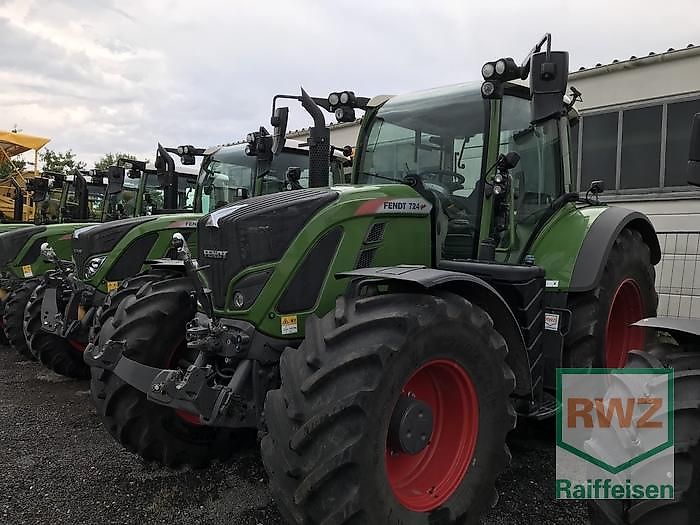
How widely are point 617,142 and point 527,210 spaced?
5059 millimetres

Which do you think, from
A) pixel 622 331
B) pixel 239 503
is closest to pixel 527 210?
pixel 622 331

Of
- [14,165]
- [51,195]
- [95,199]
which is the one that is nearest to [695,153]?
[95,199]

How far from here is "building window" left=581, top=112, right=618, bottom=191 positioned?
842cm

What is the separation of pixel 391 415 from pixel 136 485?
1946mm

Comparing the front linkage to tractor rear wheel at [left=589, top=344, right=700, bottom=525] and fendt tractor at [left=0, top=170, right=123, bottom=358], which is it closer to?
tractor rear wheel at [left=589, top=344, right=700, bottom=525]

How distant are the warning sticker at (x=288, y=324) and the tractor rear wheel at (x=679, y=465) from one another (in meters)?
1.50

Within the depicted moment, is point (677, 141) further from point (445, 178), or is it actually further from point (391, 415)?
point (391, 415)

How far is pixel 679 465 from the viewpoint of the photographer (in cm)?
211

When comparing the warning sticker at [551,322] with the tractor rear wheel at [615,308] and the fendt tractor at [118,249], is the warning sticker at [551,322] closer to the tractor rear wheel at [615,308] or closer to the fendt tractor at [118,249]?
the tractor rear wheel at [615,308]

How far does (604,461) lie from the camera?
2.33m

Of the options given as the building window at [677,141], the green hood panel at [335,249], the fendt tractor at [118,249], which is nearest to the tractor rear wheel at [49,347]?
the fendt tractor at [118,249]

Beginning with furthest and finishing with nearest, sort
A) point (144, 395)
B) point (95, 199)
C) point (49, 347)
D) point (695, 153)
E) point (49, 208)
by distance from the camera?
point (49, 208), point (95, 199), point (49, 347), point (144, 395), point (695, 153)

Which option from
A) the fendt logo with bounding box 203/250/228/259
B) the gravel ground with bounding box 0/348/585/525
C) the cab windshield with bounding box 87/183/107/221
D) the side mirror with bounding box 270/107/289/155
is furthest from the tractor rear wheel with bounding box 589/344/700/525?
the cab windshield with bounding box 87/183/107/221

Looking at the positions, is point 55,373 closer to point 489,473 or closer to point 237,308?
point 237,308
